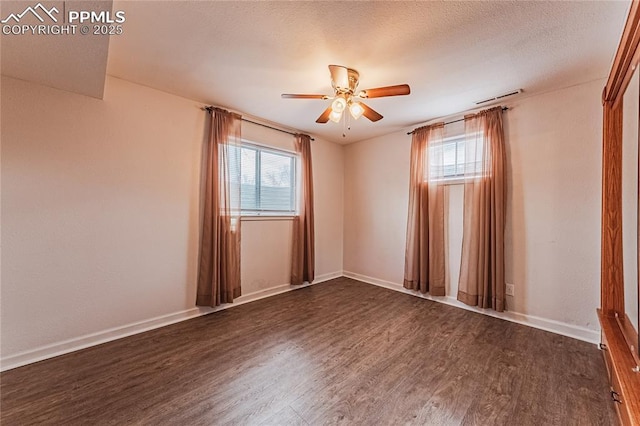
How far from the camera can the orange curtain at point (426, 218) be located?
129 inches

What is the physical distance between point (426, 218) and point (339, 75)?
7.51ft

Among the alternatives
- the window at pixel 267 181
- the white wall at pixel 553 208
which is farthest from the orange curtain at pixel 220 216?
the white wall at pixel 553 208

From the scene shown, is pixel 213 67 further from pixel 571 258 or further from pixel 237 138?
pixel 571 258

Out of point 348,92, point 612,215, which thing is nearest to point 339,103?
point 348,92

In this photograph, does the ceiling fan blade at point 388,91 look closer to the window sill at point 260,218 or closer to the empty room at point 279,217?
the empty room at point 279,217

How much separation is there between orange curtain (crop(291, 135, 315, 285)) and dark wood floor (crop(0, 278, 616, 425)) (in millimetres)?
1168

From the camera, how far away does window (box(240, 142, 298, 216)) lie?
3.34 meters

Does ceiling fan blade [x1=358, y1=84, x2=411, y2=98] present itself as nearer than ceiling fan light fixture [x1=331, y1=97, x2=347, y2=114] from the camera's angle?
Yes

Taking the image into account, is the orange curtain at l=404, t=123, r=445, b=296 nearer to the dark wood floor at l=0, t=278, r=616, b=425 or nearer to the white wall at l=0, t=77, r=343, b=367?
the dark wood floor at l=0, t=278, r=616, b=425

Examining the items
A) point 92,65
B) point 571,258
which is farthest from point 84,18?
Result: point 571,258

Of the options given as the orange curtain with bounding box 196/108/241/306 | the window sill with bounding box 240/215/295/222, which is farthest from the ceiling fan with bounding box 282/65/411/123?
the window sill with bounding box 240/215/295/222

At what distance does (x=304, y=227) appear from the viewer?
12.4 ft

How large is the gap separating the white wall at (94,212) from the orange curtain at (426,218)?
284 cm

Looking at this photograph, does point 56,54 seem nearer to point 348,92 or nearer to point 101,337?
point 348,92
